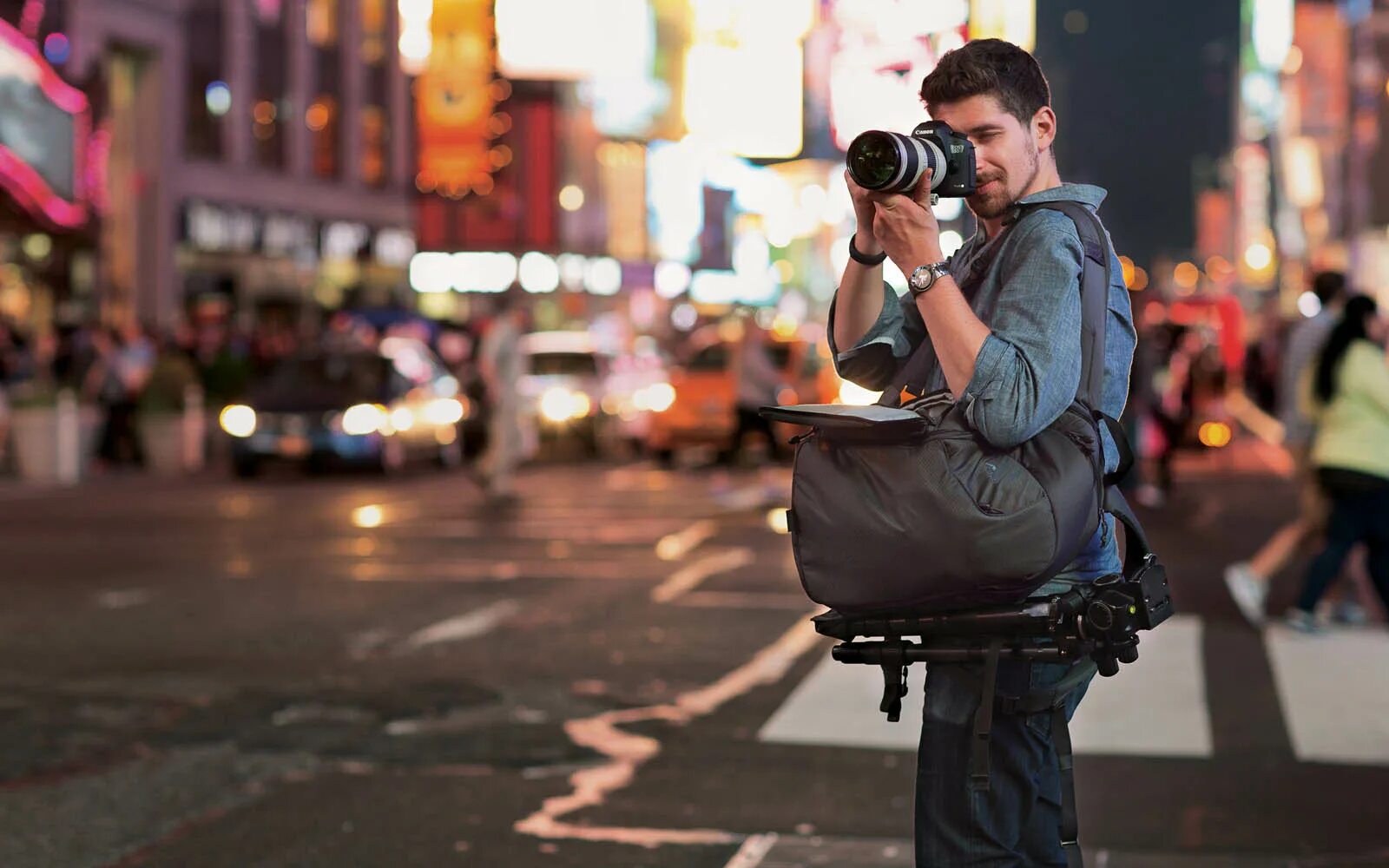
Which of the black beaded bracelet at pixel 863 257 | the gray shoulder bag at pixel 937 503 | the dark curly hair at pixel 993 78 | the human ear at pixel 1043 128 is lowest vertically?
the gray shoulder bag at pixel 937 503

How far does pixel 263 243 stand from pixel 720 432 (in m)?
25.0

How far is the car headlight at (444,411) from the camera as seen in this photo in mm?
25625

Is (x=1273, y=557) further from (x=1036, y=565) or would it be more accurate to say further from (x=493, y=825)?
(x=1036, y=565)

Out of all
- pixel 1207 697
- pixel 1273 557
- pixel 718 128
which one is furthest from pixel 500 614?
pixel 718 128

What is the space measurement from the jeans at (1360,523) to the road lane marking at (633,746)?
271 cm

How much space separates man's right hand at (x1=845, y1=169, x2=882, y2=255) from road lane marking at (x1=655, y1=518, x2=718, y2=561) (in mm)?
11129

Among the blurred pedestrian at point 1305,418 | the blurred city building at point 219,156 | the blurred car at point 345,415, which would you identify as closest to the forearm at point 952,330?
the blurred pedestrian at point 1305,418

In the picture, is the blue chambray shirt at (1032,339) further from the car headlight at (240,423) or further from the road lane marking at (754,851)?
the car headlight at (240,423)

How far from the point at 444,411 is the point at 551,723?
18.0 m

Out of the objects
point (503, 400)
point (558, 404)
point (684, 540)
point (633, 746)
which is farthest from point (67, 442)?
point (633, 746)

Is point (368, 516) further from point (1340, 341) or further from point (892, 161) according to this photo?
point (892, 161)

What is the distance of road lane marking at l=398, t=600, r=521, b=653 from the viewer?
10.7 m

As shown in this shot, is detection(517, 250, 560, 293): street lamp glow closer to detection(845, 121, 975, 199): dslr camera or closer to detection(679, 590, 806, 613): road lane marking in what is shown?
detection(679, 590, 806, 613): road lane marking

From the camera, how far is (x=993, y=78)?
363cm
